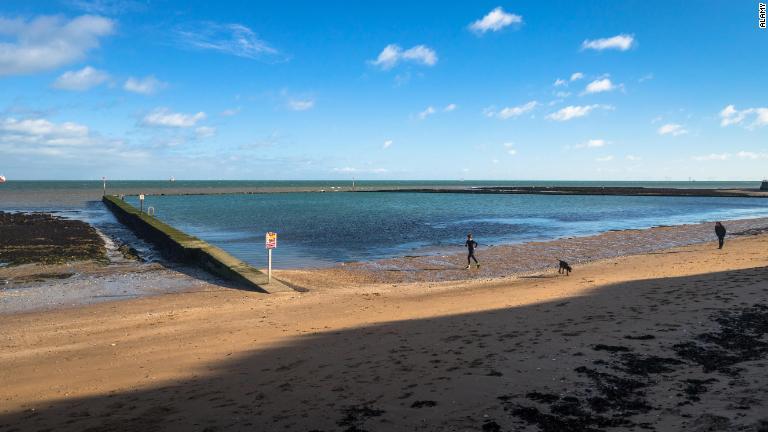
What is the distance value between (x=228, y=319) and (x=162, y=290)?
5.77 meters

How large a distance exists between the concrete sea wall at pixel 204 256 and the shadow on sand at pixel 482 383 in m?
6.86

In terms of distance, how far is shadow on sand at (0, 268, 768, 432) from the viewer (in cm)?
607

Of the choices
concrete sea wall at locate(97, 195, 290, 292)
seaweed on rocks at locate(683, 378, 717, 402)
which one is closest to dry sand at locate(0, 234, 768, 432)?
seaweed on rocks at locate(683, 378, 717, 402)

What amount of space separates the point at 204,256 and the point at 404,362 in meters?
15.1

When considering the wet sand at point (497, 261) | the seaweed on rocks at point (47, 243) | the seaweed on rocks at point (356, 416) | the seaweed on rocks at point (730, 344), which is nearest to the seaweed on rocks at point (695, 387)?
the seaweed on rocks at point (730, 344)

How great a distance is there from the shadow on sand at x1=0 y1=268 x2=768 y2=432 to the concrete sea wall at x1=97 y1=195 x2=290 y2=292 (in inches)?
270

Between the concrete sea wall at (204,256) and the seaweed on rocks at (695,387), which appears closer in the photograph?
the seaweed on rocks at (695,387)

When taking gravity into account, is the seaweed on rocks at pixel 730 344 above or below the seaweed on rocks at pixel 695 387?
above

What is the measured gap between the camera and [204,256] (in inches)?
840

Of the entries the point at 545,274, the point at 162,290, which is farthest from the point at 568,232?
the point at 162,290

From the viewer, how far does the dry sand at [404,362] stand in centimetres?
627

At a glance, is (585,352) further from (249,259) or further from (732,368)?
(249,259)

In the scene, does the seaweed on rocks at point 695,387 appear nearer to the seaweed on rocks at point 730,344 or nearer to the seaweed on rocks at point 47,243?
the seaweed on rocks at point 730,344

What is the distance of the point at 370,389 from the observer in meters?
7.28
